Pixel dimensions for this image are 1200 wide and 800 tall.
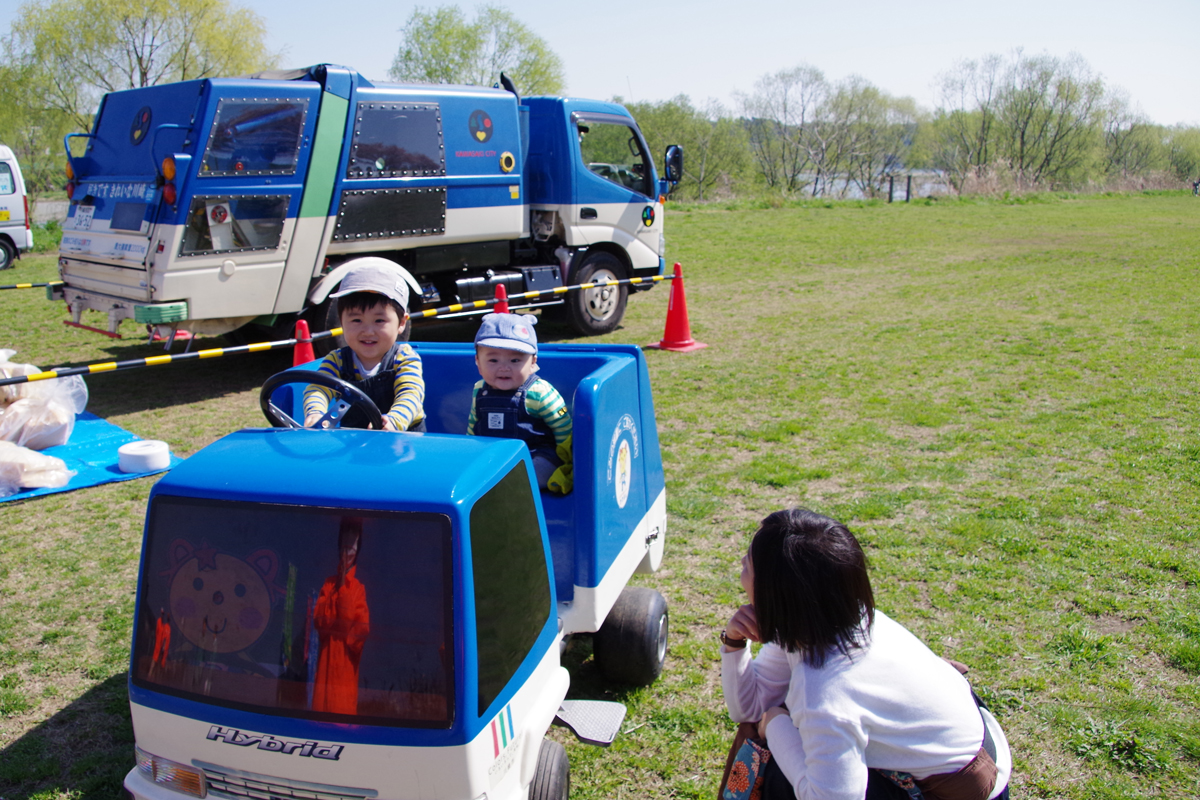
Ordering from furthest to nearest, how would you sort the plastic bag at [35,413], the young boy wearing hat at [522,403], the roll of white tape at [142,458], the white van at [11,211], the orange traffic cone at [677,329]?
the white van at [11,211]
the orange traffic cone at [677,329]
the plastic bag at [35,413]
the roll of white tape at [142,458]
the young boy wearing hat at [522,403]

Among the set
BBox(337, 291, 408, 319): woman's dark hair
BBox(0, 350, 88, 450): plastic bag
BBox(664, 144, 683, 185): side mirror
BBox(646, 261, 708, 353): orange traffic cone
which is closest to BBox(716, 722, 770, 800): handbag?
BBox(337, 291, 408, 319): woman's dark hair

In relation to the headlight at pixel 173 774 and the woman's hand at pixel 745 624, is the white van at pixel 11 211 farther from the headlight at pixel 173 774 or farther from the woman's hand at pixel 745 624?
the woman's hand at pixel 745 624

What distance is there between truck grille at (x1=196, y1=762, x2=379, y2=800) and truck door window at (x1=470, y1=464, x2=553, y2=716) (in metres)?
0.36

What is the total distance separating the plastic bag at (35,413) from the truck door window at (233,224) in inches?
59.9

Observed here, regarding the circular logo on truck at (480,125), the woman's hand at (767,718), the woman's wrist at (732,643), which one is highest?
the circular logo on truck at (480,125)

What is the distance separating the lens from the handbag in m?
2.06

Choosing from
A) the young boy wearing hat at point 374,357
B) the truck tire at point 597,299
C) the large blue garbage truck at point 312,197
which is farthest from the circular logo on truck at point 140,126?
the young boy wearing hat at point 374,357

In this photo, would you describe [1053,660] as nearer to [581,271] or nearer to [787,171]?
[581,271]

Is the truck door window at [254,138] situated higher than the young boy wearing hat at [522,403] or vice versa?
the truck door window at [254,138]

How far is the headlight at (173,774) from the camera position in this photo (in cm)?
200

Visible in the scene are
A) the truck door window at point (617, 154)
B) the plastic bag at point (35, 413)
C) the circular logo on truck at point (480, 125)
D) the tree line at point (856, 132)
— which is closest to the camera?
the plastic bag at point (35, 413)

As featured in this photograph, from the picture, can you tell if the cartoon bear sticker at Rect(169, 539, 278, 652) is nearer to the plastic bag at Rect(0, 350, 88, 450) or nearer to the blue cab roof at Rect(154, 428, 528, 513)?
the blue cab roof at Rect(154, 428, 528, 513)

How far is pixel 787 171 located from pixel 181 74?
42.3 metres

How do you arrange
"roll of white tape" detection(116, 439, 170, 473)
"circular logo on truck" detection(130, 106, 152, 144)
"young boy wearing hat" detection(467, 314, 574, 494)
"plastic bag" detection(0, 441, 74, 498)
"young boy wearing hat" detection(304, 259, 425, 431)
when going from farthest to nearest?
"circular logo on truck" detection(130, 106, 152, 144), "roll of white tape" detection(116, 439, 170, 473), "plastic bag" detection(0, 441, 74, 498), "young boy wearing hat" detection(304, 259, 425, 431), "young boy wearing hat" detection(467, 314, 574, 494)
